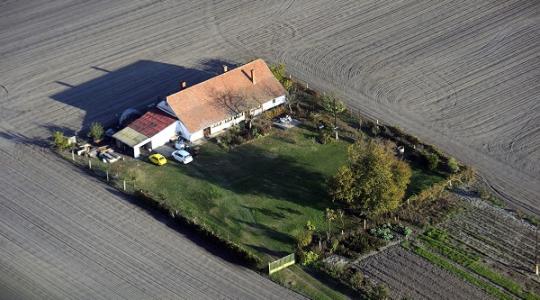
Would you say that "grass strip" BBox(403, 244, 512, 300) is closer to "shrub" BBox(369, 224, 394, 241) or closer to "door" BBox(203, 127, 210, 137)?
"shrub" BBox(369, 224, 394, 241)

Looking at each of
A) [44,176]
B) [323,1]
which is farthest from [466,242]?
[323,1]

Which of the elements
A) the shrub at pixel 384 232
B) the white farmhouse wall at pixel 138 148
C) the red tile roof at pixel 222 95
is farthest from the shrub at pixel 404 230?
the white farmhouse wall at pixel 138 148

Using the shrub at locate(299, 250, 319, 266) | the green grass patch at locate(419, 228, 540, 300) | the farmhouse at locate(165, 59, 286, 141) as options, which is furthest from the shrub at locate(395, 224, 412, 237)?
the farmhouse at locate(165, 59, 286, 141)

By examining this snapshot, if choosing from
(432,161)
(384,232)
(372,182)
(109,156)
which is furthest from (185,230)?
(432,161)

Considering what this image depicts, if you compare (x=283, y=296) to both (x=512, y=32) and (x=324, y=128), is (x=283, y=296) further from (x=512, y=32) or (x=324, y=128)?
Result: (x=512, y=32)

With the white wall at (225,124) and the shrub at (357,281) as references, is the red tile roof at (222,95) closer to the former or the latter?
the white wall at (225,124)

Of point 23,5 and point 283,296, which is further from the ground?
point 23,5
